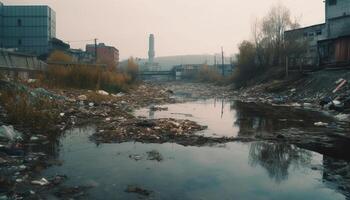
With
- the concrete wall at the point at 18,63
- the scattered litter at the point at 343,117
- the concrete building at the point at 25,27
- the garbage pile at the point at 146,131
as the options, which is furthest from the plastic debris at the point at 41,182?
the concrete building at the point at 25,27

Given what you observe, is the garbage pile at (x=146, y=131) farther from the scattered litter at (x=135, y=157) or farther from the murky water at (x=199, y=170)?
the scattered litter at (x=135, y=157)

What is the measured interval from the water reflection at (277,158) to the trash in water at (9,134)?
17.4 feet

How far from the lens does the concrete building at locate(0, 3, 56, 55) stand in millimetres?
54416

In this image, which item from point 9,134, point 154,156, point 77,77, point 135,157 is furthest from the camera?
point 77,77

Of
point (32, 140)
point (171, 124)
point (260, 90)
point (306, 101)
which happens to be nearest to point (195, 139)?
point (171, 124)

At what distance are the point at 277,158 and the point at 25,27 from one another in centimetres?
5441

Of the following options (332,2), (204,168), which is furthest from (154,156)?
(332,2)

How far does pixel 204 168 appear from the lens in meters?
6.90

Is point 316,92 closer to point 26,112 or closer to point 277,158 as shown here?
point 277,158

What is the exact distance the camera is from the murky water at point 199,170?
5.53m

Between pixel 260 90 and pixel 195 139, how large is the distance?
23.2 metres

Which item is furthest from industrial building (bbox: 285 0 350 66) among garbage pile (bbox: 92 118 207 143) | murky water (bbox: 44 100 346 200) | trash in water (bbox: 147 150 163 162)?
trash in water (bbox: 147 150 163 162)

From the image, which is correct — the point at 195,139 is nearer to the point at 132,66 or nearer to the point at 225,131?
the point at 225,131

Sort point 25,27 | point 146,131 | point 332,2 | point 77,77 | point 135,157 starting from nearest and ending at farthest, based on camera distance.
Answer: point 135,157, point 146,131, point 77,77, point 332,2, point 25,27
